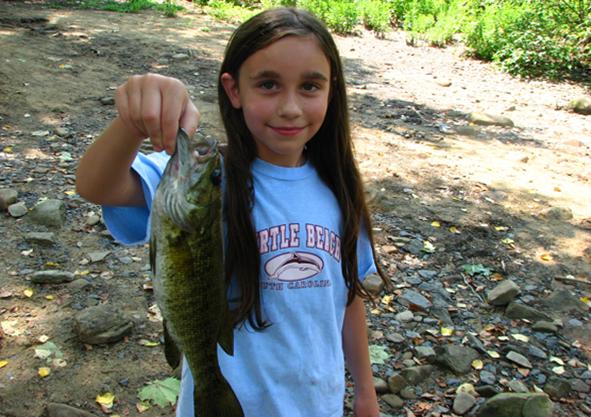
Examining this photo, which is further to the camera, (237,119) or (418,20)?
(418,20)

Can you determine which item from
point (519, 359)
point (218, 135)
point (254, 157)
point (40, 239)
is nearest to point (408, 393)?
point (519, 359)

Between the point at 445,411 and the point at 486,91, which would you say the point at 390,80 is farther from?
the point at 445,411

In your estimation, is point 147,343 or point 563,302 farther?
point 563,302

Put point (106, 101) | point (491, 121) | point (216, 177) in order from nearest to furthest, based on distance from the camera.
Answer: point (216, 177) < point (106, 101) < point (491, 121)

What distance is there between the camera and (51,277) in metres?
4.02

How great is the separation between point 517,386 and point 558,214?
2843 millimetres

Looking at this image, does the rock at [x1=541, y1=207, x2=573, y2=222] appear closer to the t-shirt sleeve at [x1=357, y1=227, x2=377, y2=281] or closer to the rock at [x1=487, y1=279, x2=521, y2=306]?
the rock at [x1=487, y1=279, x2=521, y2=306]

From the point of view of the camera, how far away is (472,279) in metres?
4.83

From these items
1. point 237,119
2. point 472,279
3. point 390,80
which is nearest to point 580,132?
point 390,80

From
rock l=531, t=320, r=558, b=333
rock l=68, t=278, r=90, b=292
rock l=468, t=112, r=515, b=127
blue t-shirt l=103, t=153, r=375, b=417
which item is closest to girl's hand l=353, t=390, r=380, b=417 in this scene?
blue t-shirt l=103, t=153, r=375, b=417

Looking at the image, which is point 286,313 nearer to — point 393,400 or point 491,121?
point 393,400

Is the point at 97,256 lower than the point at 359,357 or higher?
lower

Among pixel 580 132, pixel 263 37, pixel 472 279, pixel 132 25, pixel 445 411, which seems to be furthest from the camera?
pixel 132 25

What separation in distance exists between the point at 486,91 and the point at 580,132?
7.69 ft
